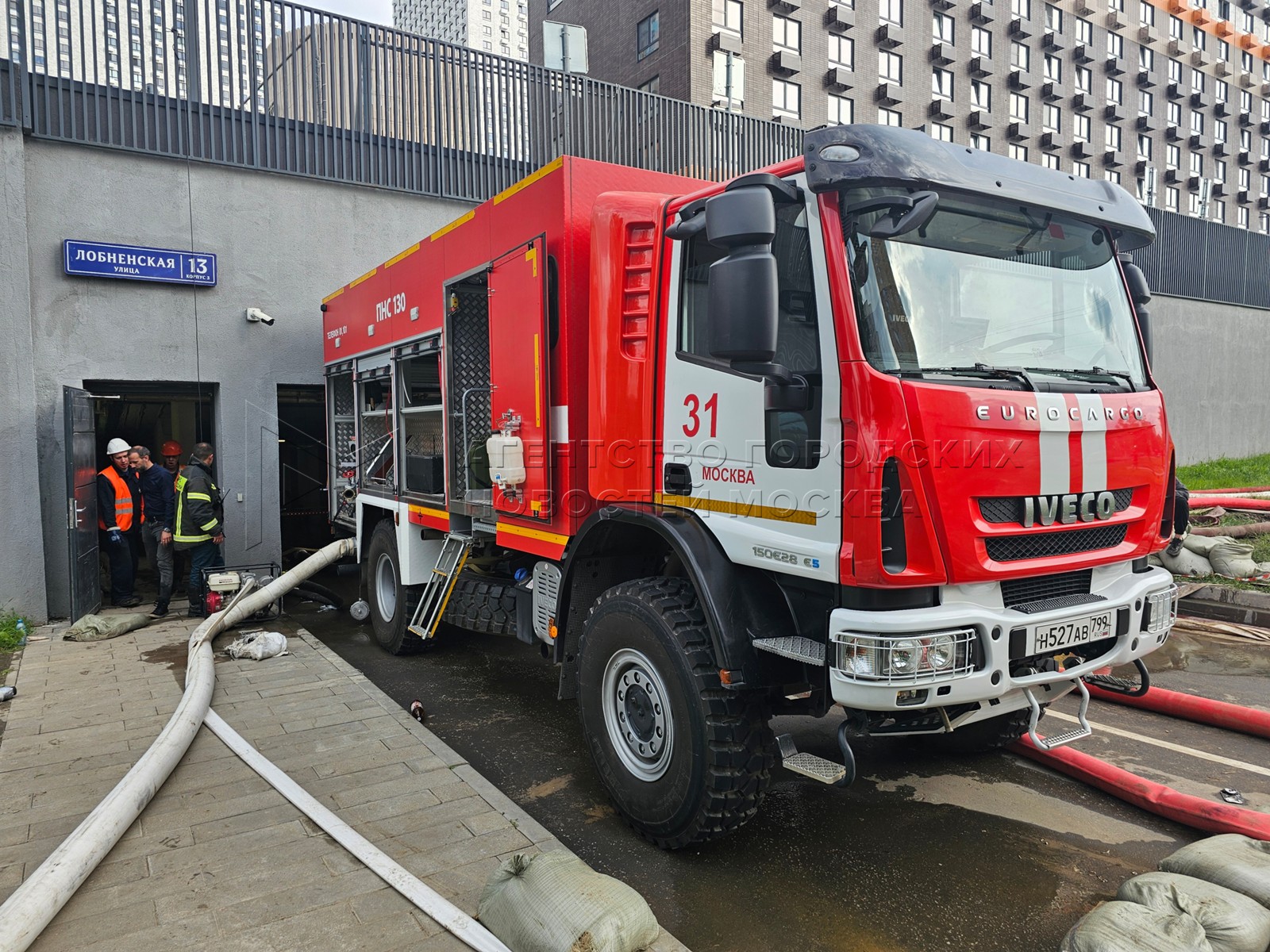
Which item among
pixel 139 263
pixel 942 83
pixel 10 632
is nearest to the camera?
pixel 10 632

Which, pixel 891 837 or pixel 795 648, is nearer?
pixel 795 648

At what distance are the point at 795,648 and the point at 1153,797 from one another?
209 cm

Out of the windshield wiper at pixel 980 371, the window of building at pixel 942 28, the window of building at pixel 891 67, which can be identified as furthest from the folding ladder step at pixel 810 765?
the window of building at pixel 942 28

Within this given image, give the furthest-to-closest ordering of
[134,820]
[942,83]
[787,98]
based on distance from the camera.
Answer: [942,83] < [787,98] < [134,820]

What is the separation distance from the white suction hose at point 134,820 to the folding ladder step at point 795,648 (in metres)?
1.36

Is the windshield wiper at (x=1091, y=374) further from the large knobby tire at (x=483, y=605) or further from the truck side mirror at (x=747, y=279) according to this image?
the large knobby tire at (x=483, y=605)

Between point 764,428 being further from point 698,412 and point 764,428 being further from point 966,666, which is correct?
point 966,666

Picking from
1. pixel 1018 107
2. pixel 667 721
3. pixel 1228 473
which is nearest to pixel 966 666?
pixel 667 721

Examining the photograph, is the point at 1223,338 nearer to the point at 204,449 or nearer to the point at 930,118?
the point at 930,118

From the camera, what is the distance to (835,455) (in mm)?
3039

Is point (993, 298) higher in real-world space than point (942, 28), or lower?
lower

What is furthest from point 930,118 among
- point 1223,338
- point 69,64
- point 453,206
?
point 69,64

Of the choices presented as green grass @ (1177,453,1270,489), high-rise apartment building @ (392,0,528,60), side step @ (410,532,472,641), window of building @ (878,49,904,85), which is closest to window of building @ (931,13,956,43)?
window of building @ (878,49,904,85)

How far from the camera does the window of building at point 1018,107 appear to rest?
41.8 meters
